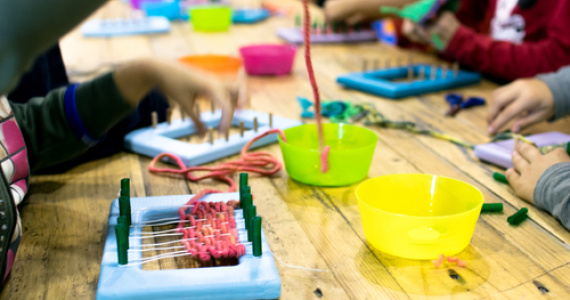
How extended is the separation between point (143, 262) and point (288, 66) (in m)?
0.90

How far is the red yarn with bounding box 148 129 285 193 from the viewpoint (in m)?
0.84

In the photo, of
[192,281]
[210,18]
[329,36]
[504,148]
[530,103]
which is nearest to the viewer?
[192,281]

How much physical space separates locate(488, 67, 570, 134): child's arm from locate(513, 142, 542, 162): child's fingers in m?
0.19

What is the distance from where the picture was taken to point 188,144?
3.03ft

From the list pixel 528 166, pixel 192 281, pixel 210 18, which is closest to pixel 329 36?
pixel 210 18

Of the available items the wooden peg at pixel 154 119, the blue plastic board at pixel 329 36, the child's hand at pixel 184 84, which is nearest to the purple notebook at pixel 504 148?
the child's hand at pixel 184 84

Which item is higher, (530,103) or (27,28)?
(27,28)

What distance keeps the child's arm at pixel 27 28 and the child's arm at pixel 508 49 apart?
1.14m

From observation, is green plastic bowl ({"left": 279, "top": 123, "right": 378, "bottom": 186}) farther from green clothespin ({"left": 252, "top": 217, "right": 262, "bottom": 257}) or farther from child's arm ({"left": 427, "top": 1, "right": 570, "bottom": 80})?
child's arm ({"left": 427, "top": 1, "right": 570, "bottom": 80})

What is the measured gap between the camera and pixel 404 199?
709 millimetres

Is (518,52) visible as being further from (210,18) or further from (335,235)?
(210,18)

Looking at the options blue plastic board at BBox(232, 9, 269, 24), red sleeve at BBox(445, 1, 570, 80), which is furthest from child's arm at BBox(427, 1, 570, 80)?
blue plastic board at BBox(232, 9, 269, 24)

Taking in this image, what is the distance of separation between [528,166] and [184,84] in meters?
0.50

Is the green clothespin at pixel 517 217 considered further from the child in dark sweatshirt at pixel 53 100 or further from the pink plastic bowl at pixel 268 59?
the pink plastic bowl at pixel 268 59
